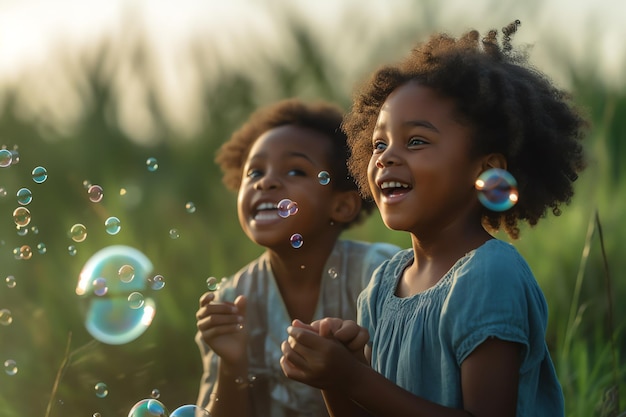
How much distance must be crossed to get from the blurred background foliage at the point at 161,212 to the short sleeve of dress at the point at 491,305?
1.34m

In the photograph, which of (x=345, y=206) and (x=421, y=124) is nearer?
(x=421, y=124)

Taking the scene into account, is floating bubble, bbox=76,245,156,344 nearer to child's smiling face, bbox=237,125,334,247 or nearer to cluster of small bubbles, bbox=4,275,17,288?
child's smiling face, bbox=237,125,334,247

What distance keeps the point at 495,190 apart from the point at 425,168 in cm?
17

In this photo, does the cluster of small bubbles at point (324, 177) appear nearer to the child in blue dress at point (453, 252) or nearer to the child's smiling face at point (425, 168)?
the child in blue dress at point (453, 252)

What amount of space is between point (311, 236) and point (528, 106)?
1060 millimetres

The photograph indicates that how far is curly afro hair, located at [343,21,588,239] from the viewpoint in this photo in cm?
225

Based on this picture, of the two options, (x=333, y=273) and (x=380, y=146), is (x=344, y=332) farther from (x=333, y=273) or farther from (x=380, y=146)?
(x=333, y=273)

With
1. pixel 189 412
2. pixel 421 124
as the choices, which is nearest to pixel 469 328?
pixel 421 124

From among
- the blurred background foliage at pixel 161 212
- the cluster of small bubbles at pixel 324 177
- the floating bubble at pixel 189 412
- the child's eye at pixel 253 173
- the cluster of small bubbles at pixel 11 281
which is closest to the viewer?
the floating bubble at pixel 189 412

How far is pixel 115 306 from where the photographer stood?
3.00 meters

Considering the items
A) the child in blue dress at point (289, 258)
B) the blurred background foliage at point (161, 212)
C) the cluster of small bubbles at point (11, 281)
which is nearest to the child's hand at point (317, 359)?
the child in blue dress at point (289, 258)

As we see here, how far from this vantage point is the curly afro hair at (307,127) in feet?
10.7

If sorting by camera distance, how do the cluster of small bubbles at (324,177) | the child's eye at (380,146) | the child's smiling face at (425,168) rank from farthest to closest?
the cluster of small bubbles at (324,177)
the child's eye at (380,146)
the child's smiling face at (425,168)

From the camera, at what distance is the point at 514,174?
2301 mm
